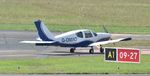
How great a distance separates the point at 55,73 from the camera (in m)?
30.0

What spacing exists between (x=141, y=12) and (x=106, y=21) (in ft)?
34.4

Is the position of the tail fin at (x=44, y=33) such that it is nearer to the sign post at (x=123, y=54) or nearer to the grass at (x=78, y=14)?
the sign post at (x=123, y=54)

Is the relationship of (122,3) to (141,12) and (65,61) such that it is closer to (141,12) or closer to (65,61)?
(141,12)

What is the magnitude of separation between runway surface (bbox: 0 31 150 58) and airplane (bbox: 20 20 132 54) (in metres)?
0.57

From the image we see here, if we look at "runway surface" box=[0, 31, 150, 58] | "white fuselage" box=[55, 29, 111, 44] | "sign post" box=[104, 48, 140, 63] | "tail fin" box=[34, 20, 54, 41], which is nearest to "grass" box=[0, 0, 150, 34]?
"runway surface" box=[0, 31, 150, 58]

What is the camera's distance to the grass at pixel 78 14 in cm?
6944

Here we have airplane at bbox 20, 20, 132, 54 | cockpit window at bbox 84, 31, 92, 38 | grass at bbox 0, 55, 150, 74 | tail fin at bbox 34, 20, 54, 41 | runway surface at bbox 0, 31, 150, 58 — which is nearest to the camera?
grass at bbox 0, 55, 150, 74

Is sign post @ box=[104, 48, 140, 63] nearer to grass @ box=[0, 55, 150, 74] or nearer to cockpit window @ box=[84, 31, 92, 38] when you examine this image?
grass @ box=[0, 55, 150, 74]

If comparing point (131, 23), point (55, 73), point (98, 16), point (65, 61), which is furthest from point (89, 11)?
point (55, 73)

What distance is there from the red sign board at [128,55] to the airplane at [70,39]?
15558mm

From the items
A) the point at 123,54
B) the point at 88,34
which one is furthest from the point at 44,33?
the point at 123,54

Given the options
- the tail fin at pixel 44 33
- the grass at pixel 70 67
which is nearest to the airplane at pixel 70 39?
the tail fin at pixel 44 33

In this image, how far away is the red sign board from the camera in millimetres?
29719

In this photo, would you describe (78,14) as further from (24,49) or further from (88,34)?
(24,49)
